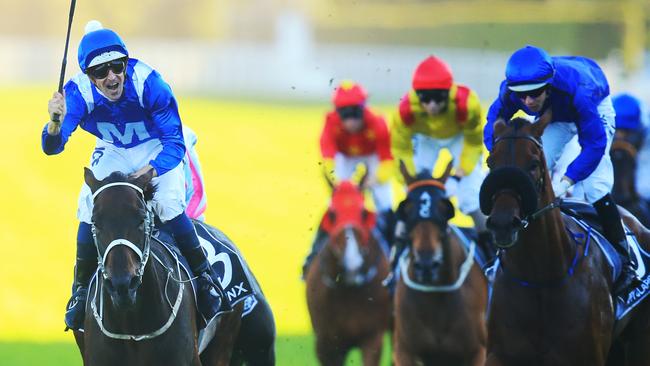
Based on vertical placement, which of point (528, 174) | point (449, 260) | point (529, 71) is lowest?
point (449, 260)

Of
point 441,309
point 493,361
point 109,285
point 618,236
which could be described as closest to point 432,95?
point 441,309

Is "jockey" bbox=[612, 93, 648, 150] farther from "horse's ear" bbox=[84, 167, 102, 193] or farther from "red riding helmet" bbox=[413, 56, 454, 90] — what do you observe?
"horse's ear" bbox=[84, 167, 102, 193]

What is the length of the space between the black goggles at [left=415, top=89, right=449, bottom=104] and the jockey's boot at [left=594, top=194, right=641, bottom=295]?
6.07 feet

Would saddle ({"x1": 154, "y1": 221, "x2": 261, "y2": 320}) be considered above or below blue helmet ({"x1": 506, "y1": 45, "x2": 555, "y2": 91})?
below

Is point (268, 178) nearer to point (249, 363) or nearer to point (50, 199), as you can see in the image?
point (50, 199)

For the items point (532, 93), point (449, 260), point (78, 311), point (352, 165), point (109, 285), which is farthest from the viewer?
point (352, 165)

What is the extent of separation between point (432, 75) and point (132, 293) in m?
3.39

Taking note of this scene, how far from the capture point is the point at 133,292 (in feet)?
15.9

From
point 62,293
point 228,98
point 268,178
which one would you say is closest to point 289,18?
point 228,98

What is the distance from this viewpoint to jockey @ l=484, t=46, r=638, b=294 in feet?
18.6

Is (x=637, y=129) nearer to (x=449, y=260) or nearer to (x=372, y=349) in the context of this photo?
(x=372, y=349)

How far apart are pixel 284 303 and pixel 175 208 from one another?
6574mm

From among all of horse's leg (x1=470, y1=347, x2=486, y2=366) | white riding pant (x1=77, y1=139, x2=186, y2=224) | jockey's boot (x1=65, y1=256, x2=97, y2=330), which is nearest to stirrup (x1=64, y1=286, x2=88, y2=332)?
jockey's boot (x1=65, y1=256, x2=97, y2=330)

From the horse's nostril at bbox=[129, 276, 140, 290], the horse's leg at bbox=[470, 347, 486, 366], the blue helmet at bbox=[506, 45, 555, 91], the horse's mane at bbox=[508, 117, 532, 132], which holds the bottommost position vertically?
the horse's leg at bbox=[470, 347, 486, 366]
